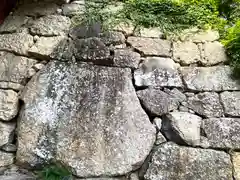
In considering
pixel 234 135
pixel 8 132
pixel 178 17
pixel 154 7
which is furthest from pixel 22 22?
pixel 234 135

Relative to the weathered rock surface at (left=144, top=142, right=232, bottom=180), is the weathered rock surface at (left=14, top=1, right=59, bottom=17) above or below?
above

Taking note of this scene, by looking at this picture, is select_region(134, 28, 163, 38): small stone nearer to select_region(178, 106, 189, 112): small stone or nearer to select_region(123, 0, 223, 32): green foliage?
select_region(123, 0, 223, 32): green foliage

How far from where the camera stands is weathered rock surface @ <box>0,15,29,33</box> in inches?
99.5

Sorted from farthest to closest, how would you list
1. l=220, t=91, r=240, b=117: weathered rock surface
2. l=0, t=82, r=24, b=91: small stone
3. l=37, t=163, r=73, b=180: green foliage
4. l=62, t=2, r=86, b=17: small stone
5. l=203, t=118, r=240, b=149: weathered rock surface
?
l=62, t=2, r=86, b=17: small stone → l=0, t=82, r=24, b=91: small stone → l=220, t=91, r=240, b=117: weathered rock surface → l=203, t=118, r=240, b=149: weathered rock surface → l=37, t=163, r=73, b=180: green foliage

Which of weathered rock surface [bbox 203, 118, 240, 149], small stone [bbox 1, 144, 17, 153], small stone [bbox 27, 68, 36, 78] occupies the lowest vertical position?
small stone [bbox 1, 144, 17, 153]

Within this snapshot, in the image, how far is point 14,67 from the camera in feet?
7.65

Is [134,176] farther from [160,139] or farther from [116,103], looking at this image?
[116,103]

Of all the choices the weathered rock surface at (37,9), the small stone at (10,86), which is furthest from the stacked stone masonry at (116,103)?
the weathered rock surface at (37,9)

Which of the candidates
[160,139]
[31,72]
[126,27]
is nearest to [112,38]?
[126,27]

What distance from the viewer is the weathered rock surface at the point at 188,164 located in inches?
75.8

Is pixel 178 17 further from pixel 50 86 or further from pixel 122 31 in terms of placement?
pixel 50 86

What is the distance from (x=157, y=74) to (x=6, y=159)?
1332 millimetres

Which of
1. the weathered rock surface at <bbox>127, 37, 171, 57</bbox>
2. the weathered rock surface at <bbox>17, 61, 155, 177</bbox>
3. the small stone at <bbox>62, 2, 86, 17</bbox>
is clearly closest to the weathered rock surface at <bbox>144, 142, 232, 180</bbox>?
the weathered rock surface at <bbox>17, 61, 155, 177</bbox>

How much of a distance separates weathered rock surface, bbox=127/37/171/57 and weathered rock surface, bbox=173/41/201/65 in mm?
68
